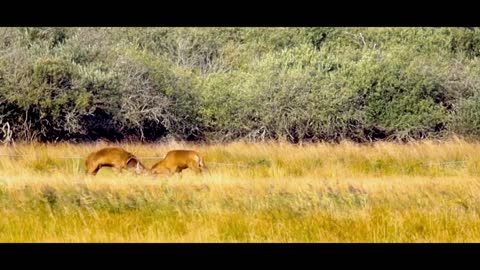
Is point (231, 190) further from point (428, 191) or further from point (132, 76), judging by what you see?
point (132, 76)

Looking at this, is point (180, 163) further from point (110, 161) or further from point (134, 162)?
point (110, 161)

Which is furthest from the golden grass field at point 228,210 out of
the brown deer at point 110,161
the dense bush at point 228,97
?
the dense bush at point 228,97

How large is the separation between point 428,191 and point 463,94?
13868mm

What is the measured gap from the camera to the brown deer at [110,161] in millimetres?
13609

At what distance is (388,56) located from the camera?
2342cm

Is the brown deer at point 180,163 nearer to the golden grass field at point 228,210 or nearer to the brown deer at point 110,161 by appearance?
the brown deer at point 110,161

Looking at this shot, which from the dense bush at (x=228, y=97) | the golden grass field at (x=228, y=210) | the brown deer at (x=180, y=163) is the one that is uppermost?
the dense bush at (x=228, y=97)

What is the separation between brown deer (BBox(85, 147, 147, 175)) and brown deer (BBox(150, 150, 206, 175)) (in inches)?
12.3

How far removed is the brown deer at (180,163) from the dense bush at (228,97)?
24.1 feet

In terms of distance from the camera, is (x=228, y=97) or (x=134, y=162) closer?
(x=134, y=162)

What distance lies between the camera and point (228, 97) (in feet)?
74.8

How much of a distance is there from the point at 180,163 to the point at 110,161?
109 cm

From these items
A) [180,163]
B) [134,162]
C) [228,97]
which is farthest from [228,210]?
[228,97]

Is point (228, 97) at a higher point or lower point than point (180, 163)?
higher
